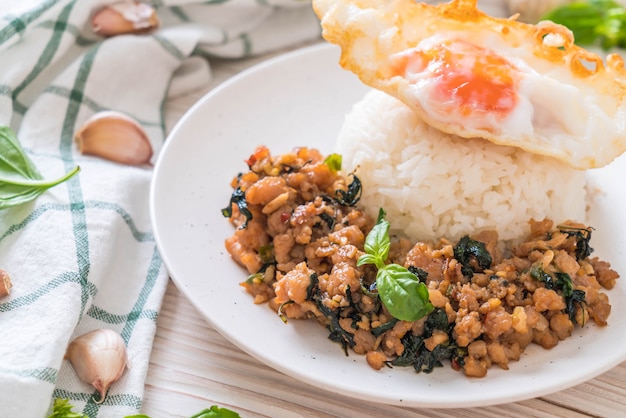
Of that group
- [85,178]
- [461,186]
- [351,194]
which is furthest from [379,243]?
[85,178]

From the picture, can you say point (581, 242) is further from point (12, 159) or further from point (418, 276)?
point (12, 159)

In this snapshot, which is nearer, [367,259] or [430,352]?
[430,352]

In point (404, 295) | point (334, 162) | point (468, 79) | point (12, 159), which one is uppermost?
point (468, 79)

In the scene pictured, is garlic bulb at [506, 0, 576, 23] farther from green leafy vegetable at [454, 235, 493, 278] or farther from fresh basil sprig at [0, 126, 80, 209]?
fresh basil sprig at [0, 126, 80, 209]

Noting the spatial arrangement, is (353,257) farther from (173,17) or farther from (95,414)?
(173,17)

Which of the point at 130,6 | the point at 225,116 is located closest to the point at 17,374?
the point at 225,116

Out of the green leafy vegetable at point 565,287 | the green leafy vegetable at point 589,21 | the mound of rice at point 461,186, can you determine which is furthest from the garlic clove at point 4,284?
the green leafy vegetable at point 589,21
